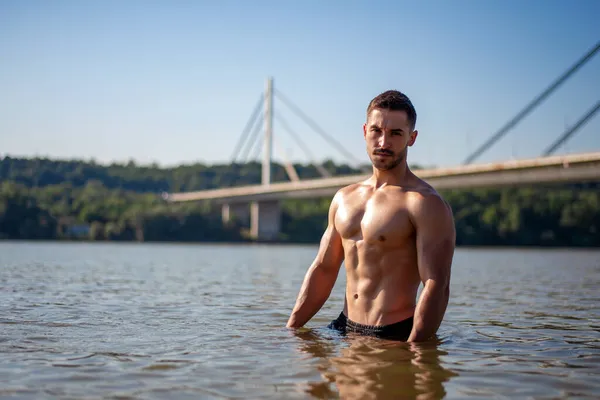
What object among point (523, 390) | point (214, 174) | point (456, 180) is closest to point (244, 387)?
point (523, 390)

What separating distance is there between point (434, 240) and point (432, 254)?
0.08 meters

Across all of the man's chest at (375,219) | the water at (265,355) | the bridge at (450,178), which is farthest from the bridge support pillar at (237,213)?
the man's chest at (375,219)

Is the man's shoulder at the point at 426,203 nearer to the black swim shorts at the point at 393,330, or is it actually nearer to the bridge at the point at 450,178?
the black swim shorts at the point at 393,330

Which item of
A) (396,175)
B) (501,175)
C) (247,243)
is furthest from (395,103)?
(247,243)

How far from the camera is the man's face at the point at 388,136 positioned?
4.80 metres

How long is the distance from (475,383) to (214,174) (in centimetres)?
8956

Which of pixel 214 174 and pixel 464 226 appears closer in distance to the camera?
pixel 464 226

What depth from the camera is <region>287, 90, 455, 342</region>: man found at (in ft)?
15.3

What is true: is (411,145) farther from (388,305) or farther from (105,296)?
(105,296)

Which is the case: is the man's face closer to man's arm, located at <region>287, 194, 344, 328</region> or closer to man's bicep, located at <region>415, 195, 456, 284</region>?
man's bicep, located at <region>415, 195, 456, 284</region>

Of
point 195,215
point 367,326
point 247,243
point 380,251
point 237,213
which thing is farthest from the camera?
point 195,215

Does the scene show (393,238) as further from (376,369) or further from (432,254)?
(376,369)

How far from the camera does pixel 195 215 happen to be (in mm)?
73500

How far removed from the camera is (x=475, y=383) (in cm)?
420
